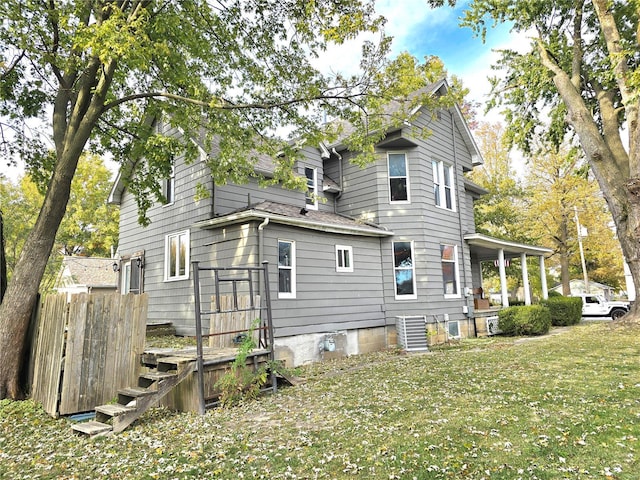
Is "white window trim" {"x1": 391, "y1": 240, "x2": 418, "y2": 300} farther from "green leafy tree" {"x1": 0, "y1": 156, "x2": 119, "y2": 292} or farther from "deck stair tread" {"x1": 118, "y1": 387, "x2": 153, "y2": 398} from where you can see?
"green leafy tree" {"x1": 0, "y1": 156, "x2": 119, "y2": 292}

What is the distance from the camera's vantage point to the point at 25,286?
7008 millimetres

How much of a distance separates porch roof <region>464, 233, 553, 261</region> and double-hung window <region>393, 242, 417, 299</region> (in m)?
3.16

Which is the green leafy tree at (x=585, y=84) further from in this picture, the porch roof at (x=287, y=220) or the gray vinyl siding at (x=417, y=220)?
the porch roof at (x=287, y=220)

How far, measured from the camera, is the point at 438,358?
390 inches

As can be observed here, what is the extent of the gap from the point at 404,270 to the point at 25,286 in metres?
10.3

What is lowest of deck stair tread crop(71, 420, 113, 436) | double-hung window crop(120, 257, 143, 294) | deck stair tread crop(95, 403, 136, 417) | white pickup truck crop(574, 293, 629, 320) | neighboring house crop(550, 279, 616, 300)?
deck stair tread crop(71, 420, 113, 436)

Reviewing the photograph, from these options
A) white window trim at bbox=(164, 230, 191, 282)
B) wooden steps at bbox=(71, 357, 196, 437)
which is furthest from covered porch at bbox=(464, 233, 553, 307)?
wooden steps at bbox=(71, 357, 196, 437)

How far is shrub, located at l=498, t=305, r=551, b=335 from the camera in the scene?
14.7 meters

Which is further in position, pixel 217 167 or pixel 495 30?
pixel 495 30

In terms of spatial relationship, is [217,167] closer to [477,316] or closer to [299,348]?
[299,348]

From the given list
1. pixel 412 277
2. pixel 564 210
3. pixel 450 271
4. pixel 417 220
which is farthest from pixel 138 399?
pixel 564 210

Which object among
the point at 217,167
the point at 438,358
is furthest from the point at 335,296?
the point at 217,167

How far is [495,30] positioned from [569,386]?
13.7 m

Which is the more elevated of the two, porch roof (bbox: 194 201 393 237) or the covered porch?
porch roof (bbox: 194 201 393 237)
